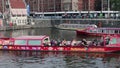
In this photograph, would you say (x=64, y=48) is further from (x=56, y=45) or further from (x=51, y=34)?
(x=51, y=34)

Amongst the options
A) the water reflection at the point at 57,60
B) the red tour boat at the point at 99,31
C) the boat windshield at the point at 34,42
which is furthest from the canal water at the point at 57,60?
the red tour boat at the point at 99,31

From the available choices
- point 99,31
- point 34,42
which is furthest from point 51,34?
point 34,42

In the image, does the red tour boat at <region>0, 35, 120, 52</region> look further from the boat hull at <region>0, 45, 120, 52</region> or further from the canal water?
the canal water

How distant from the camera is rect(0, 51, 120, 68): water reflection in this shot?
51812mm

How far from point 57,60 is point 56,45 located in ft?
26.9

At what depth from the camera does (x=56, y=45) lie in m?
63.7

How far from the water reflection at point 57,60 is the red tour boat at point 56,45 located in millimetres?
1260

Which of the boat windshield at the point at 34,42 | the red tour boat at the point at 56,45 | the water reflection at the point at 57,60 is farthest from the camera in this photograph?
the boat windshield at the point at 34,42

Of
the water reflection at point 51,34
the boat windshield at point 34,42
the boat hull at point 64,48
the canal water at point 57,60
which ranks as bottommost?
the water reflection at point 51,34

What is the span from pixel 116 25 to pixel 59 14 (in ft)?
138

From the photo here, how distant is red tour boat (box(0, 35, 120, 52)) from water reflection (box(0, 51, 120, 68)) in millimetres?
1260

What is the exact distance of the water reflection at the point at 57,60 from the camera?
170 feet

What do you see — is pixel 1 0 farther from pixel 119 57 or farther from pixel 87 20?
pixel 119 57

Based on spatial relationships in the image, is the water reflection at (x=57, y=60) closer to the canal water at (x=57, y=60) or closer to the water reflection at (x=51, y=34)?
the canal water at (x=57, y=60)
